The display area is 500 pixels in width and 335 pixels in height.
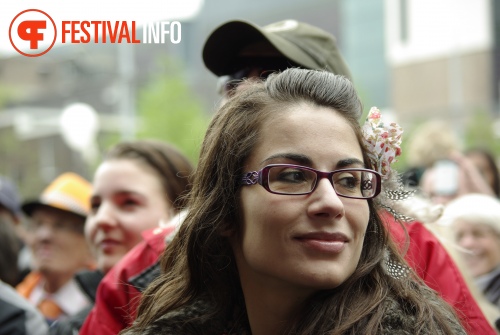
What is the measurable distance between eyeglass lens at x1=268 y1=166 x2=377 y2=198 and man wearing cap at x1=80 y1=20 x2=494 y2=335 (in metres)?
0.74

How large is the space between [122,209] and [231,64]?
94 centimetres

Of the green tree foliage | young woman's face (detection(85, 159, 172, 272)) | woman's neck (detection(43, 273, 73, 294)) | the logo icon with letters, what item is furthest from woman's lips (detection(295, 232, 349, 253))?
the green tree foliage

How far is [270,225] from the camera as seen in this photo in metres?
2.30

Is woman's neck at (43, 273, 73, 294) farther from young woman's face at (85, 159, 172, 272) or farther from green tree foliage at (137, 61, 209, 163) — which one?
green tree foliage at (137, 61, 209, 163)

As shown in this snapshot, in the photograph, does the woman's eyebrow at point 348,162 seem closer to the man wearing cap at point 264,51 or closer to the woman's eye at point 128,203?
the man wearing cap at point 264,51

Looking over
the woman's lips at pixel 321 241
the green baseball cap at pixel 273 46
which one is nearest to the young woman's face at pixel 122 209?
the green baseball cap at pixel 273 46

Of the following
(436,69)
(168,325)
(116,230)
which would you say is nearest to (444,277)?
(168,325)

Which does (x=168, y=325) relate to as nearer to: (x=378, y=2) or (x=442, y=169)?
(x=442, y=169)

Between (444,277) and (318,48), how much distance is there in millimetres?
1004

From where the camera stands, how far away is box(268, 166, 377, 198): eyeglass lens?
2.29 metres

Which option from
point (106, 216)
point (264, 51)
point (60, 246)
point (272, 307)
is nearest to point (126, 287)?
point (106, 216)

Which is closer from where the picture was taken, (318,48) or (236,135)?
(236,135)

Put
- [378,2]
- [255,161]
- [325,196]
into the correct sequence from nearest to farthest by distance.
A: 1. [325,196]
2. [255,161]
3. [378,2]

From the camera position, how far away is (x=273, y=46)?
310 centimetres
